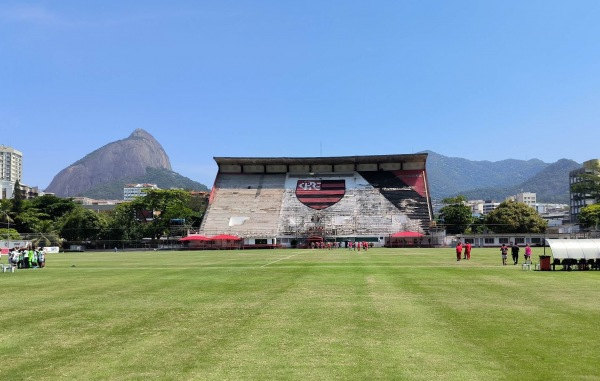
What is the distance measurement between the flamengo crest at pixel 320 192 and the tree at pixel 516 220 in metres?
31.5

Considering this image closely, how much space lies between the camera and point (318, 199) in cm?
10838

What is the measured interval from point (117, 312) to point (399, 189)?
318 feet

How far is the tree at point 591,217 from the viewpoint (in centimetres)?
10531

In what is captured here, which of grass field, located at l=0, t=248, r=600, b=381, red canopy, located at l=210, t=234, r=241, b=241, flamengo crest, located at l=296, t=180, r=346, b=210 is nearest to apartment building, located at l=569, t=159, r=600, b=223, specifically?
flamengo crest, located at l=296, t=180, r=346, b=210

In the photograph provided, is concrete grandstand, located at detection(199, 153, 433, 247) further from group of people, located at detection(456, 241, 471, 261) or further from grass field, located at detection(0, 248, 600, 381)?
grass field, located at detection(0, 248, 600, 381)

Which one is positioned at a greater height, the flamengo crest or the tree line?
the flamengo crest

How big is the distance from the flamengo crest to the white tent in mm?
74640

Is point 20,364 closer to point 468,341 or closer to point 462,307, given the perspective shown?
point 468,341

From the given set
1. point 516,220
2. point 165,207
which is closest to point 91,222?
point 165,207

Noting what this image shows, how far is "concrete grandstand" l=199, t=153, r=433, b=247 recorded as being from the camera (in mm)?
96375

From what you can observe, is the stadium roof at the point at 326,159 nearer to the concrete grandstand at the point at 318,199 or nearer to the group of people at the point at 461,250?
the concrete grandstand at the point at 318,199

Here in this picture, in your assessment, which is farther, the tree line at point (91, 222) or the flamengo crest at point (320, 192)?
the flamengo crest at point (320, 192)

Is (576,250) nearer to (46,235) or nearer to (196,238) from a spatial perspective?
(196,238)

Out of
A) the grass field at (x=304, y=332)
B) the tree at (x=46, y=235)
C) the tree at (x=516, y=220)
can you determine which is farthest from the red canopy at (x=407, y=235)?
the grass field at (x=304, y=332)
